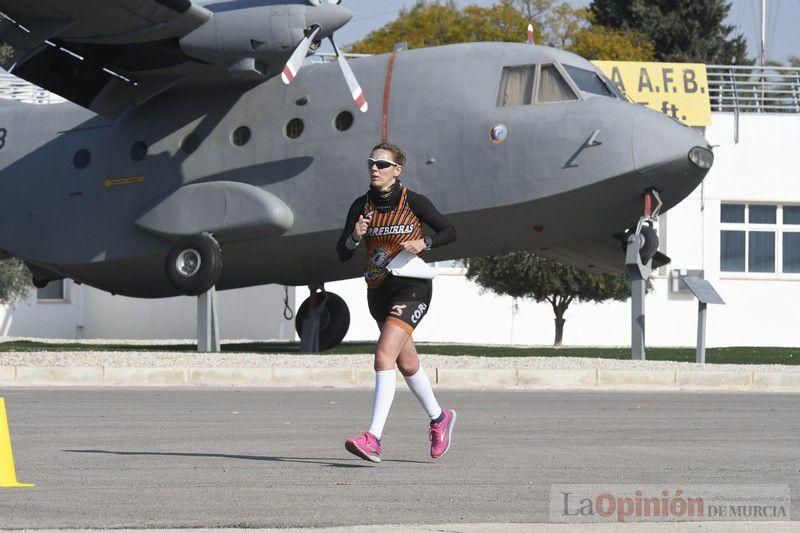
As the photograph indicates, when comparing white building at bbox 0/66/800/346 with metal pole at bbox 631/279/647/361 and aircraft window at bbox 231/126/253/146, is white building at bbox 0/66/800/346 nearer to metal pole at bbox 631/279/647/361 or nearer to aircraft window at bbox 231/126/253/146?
aircraft window at bbox 231/126/253/146

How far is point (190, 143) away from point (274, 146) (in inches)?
62.0

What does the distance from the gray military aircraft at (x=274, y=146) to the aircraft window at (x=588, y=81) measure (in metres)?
0.06

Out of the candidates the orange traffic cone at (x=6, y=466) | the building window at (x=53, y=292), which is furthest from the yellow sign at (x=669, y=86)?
the orange traffic cone at (x=6, y=466)

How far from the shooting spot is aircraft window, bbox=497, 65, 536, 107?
18375mm

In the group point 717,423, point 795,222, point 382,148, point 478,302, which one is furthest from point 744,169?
point 382,148

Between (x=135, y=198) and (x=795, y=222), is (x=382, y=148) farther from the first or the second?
(x=795, y=222)

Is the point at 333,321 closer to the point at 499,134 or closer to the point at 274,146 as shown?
the point at 274,146

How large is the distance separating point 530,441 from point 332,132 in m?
10.8

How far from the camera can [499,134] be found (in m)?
18.1

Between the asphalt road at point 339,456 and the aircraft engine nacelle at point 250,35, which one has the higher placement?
the aircraft engine nacelle at point 250,35

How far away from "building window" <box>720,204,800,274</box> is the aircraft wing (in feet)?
84.9

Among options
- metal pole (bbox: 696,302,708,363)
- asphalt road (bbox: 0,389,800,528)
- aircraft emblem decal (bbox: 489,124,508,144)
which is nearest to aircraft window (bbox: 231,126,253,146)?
aircraft emblem decal (bbox: 489,124,508,144)

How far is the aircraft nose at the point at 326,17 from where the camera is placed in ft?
60.1

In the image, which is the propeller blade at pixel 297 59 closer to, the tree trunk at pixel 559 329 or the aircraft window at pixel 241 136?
the aircraft window at pixel 241 136
